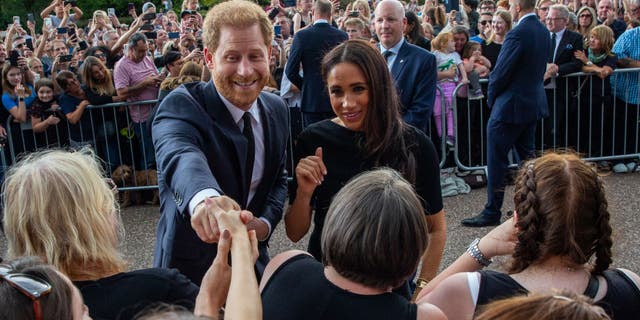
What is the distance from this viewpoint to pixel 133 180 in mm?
7449

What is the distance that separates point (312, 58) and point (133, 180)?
8.03ft

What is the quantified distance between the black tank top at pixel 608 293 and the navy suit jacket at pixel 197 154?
92 cm

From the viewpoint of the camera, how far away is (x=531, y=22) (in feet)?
19.1

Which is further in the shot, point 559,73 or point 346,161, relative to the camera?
point 559,73

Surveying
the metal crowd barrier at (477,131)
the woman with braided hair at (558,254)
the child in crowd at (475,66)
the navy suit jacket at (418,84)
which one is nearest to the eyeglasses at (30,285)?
the woman with braided hair at (558,254)

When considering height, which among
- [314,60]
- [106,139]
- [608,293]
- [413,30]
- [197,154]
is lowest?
[106,139]

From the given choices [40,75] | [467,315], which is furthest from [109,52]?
[467,315]

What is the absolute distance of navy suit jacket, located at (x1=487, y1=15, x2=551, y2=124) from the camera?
5805mm

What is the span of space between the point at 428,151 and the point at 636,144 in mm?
5821

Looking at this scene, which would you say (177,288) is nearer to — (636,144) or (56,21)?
(636,144)

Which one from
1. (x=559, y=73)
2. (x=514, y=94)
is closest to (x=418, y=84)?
(x=514, y=94)

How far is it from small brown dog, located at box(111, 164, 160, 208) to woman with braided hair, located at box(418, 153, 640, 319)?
5782 mm

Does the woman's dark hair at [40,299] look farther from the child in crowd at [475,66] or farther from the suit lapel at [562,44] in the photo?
the suit lapel at [562,44]

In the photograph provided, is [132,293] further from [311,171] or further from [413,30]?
[413,30]
